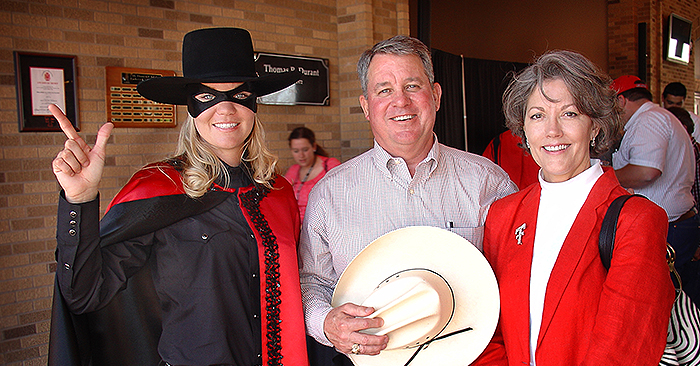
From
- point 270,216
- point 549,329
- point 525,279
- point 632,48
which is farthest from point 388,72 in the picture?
point 632,48

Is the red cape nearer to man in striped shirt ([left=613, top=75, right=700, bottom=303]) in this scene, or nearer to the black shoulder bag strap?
the black shoulder bag strap

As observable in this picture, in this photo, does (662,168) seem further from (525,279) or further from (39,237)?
(39,237)

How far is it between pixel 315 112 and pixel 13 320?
318 centimetres

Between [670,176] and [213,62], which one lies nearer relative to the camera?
[213,62]

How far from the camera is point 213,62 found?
6.25ft

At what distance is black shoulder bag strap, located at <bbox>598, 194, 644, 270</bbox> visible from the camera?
1524 millimetres

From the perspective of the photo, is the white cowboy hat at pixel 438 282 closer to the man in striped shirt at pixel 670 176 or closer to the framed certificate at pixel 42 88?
the man in striped shirt at pixel 670 176

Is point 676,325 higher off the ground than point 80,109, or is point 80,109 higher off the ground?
point 80,109

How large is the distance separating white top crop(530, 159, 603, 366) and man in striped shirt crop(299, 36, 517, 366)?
0.97ft

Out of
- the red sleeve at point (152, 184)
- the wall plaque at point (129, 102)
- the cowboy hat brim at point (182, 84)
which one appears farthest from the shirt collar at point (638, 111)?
the wall plaque at point (129, 102)

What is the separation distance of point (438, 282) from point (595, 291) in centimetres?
47

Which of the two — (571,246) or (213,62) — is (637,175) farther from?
(213,62)

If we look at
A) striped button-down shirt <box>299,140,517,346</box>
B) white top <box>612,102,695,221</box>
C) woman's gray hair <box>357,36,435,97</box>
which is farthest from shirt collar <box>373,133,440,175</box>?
white top <box>612,102,695,221</box>

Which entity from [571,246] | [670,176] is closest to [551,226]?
[571,246]
